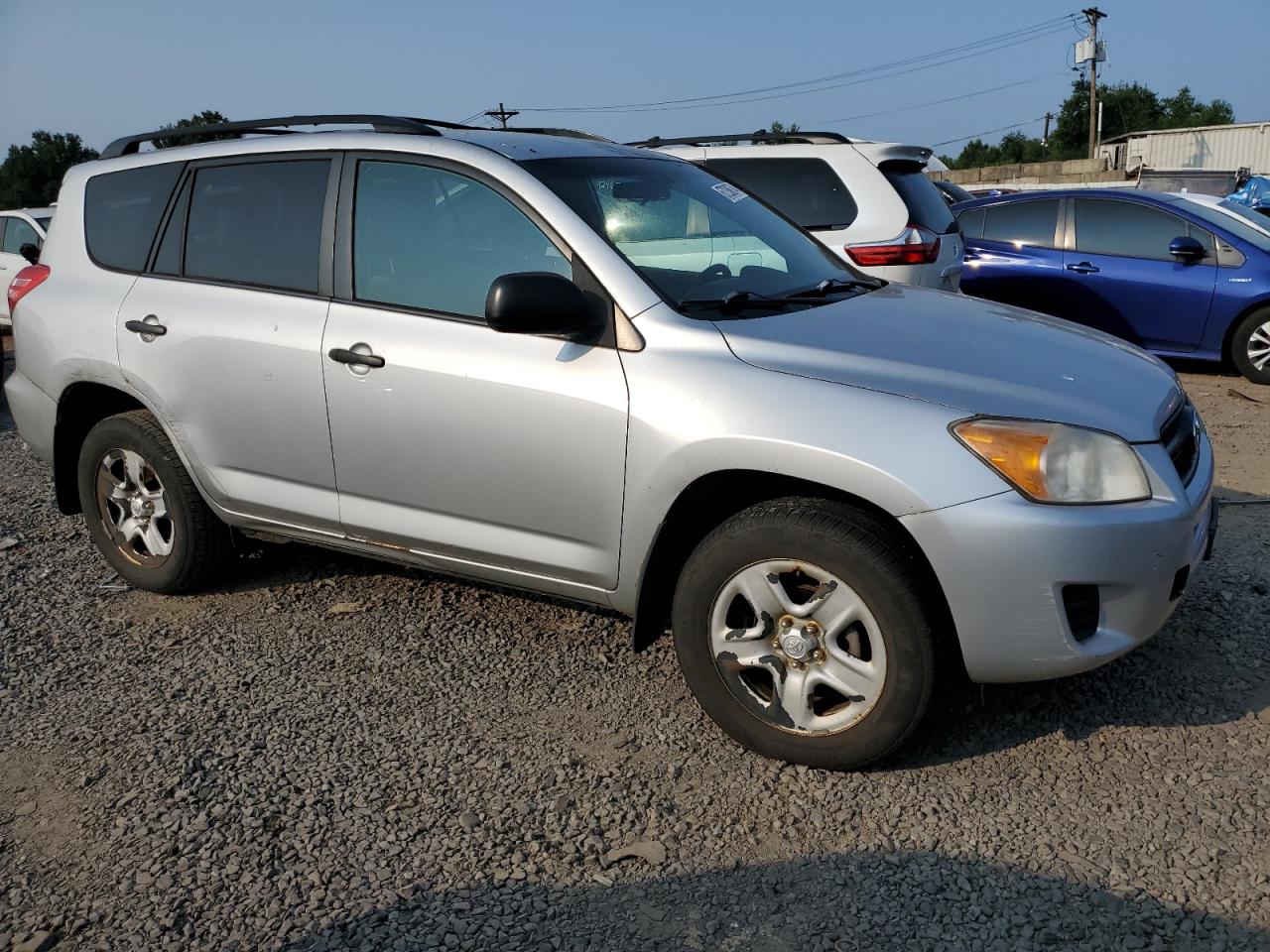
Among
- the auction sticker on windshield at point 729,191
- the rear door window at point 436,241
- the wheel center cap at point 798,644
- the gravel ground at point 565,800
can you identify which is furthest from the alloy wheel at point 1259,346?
the wheel center cap at point 798,644

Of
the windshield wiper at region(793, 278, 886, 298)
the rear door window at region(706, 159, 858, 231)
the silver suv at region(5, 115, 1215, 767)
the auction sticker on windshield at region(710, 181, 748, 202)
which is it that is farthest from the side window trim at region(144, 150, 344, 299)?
the rear door window at region(706, 159, 858, 231)

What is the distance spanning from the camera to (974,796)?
10.0 feet

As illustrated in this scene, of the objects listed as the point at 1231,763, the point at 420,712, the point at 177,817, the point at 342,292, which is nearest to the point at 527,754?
the point at 420,712

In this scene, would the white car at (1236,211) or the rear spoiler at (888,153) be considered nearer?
the rear spoiler at (888,153)

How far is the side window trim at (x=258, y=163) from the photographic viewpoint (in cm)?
392

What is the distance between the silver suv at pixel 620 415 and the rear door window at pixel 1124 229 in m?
5.78

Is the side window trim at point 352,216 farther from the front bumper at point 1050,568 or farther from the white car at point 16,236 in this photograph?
the white car at point 16,236

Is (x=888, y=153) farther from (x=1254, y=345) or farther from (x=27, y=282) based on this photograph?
(x=27, y=282)

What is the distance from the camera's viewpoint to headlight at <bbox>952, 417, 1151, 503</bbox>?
283 cm

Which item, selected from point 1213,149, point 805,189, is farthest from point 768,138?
point 1213,149

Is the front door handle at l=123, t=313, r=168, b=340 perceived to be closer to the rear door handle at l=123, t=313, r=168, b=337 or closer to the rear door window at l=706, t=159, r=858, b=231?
the rear door handle at l=123, t=313, r=168, b=337

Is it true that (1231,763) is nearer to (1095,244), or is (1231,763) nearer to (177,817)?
(177,817)

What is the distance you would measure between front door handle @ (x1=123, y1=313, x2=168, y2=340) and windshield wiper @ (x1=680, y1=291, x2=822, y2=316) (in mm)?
2088

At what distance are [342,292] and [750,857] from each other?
2.30 meters
